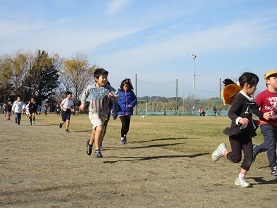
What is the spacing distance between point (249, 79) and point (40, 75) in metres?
65.8

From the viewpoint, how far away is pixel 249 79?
5.43 meters

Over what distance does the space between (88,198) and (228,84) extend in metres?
2.91

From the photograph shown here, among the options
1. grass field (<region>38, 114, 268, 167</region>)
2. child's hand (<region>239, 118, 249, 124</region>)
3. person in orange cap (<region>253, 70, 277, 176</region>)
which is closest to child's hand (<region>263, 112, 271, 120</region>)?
person in orange cap (<region>253, 70, 277, 176</region>)

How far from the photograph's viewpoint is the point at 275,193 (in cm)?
472

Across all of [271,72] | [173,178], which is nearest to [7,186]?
[173,178]

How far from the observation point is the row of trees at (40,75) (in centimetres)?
6444

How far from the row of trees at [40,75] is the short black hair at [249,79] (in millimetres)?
57877

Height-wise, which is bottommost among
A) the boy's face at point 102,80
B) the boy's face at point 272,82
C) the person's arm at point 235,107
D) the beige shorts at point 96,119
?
the beige shorts at point 96,119

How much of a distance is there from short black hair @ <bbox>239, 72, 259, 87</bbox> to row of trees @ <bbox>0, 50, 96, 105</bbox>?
57.9 metres

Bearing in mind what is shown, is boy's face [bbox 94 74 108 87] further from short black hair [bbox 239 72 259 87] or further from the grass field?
short black hair [bbox 239 72 259 87]

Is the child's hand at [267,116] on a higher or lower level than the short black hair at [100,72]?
lower

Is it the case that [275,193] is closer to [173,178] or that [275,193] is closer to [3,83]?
[173,178]

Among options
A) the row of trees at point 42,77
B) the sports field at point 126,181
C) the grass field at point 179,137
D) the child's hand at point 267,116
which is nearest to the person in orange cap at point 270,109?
the child's hand at point 267,116

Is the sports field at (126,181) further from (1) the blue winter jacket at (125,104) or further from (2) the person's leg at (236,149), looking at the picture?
(1) the blue winter jacket at (125,104)
